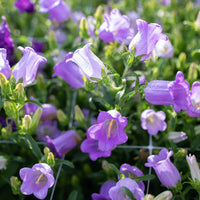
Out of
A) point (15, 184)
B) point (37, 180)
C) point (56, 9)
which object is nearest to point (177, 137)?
point (37, 180)

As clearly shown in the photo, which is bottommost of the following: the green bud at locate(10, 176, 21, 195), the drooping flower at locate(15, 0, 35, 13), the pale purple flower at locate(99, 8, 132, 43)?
the green bud at locate(10, 176, 21, 195)

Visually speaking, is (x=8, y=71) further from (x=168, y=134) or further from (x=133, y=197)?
(x=168, y=134)

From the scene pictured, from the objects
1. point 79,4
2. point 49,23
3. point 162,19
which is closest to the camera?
point 162,19

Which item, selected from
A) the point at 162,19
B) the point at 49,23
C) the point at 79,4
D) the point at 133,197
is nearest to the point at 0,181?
the point at 133,197

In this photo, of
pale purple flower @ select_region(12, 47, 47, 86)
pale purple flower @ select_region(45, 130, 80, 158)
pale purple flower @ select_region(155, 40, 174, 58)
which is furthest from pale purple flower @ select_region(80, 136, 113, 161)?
pale purple flower @ select_region(155, 40, 174, 58)

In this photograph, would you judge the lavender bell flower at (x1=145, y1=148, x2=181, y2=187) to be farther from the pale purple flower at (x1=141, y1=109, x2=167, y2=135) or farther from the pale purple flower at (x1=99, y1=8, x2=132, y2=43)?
the pale purple flower at (x1=99, y1=8, x2=132, y2=43)
